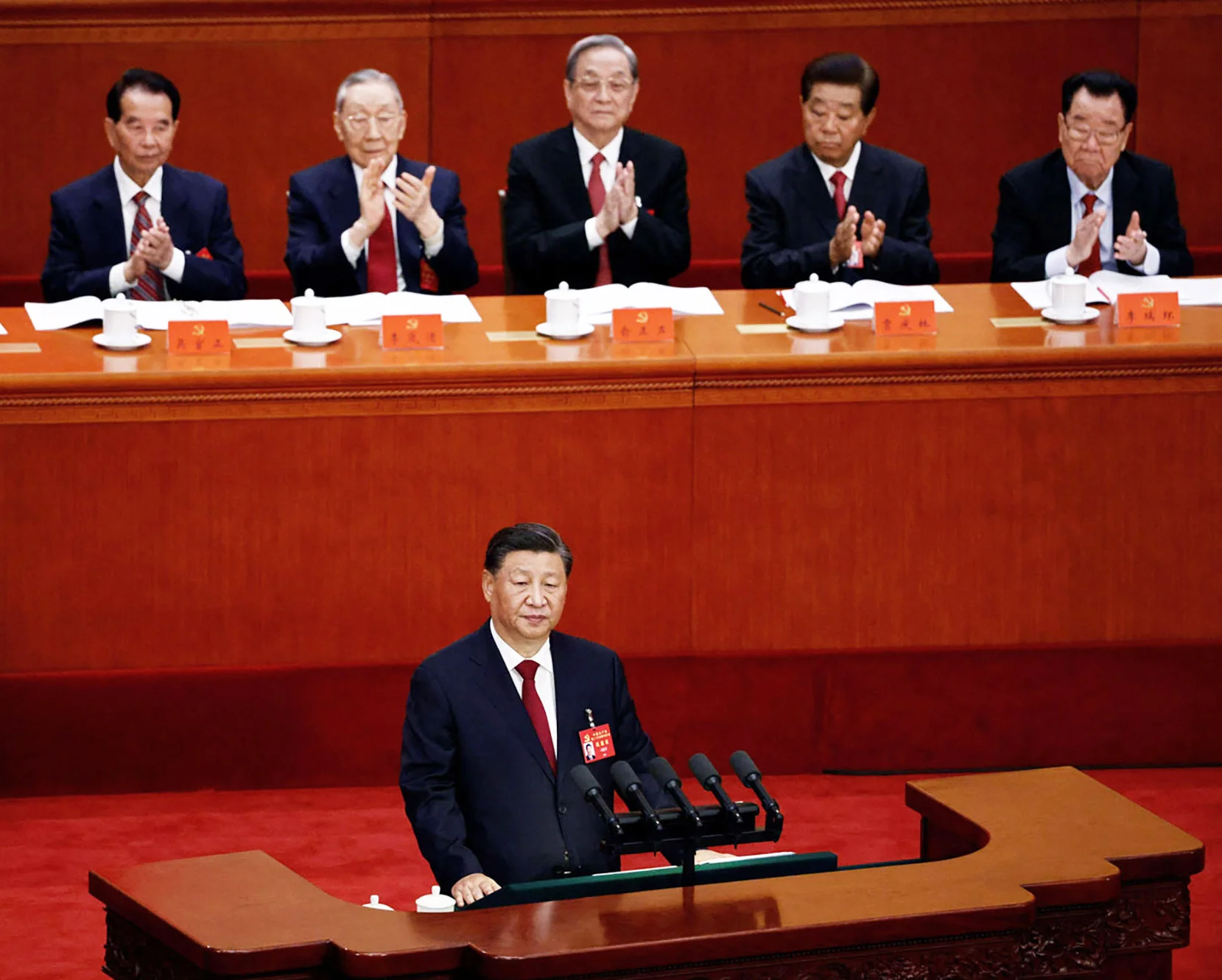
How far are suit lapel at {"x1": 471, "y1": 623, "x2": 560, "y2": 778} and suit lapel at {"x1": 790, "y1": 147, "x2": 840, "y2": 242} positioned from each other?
7.22ft

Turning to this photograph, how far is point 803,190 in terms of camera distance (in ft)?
17.4

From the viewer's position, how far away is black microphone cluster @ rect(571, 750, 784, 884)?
2.71 meters

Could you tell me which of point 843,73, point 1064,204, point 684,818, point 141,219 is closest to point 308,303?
point 141,219

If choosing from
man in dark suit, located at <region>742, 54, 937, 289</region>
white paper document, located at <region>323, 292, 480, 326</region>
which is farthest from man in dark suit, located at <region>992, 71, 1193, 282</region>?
white paper document, located at <region>323, 292, 480, 326</region>

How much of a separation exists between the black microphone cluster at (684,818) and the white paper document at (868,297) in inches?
82.9

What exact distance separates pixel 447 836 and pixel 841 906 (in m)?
0.71

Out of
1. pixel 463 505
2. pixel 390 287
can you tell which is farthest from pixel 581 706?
pixel 390 287

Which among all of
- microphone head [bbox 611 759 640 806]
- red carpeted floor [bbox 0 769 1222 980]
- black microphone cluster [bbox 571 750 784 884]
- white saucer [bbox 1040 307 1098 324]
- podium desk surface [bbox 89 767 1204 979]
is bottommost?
red carpeted floor [bbox 0 769 1222 980]

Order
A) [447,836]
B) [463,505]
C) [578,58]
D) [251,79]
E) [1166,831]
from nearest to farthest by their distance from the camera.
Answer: [1166,831], [447,836], [463,505], [578,58], [251,79]

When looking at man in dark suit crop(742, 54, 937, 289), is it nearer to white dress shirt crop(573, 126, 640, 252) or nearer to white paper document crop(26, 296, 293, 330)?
white dress shirt crop(573, 126, 640, 252)

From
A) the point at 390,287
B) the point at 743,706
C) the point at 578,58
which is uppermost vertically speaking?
the point at 578,58

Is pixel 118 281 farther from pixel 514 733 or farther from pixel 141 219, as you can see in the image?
pixel 514 733

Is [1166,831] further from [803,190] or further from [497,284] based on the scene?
[497,284]

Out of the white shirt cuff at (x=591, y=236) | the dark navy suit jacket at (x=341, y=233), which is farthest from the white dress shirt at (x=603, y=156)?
the dark navy suit jacket at (x=341, y=233)
